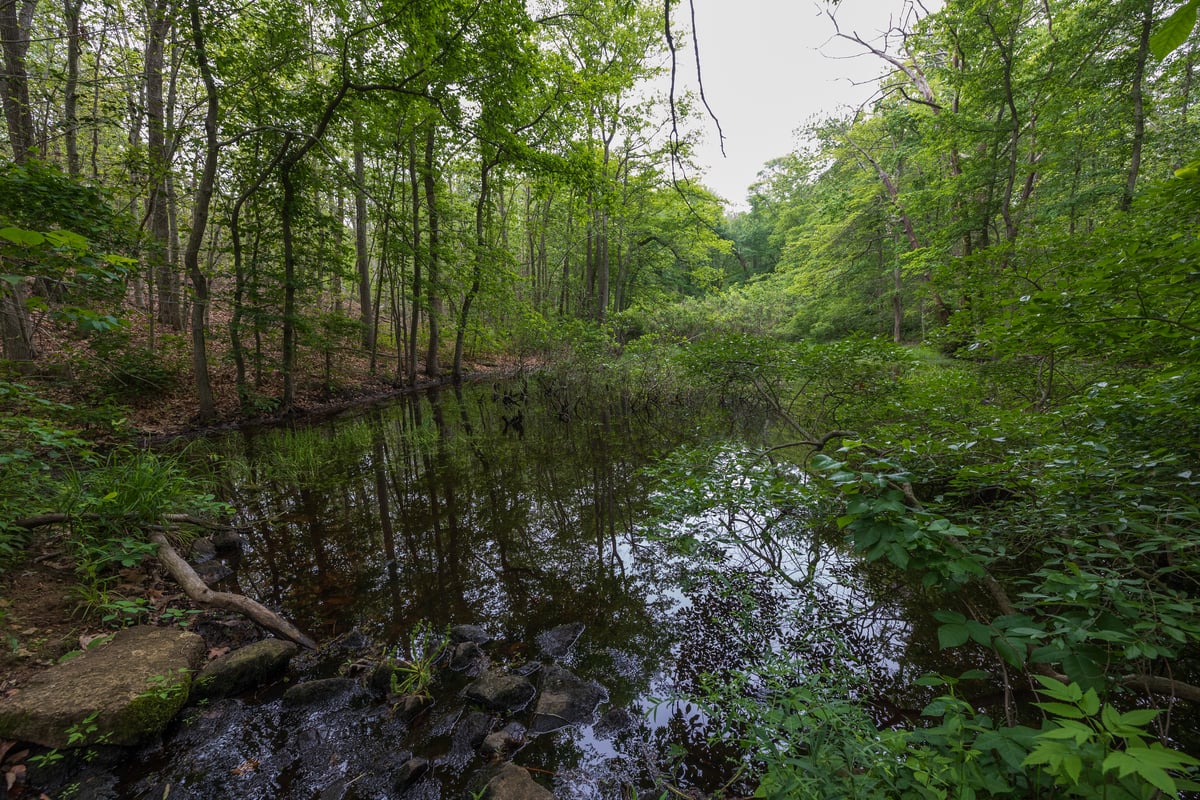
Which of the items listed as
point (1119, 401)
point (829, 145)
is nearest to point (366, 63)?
point (1119, 401)

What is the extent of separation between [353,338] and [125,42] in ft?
28.5

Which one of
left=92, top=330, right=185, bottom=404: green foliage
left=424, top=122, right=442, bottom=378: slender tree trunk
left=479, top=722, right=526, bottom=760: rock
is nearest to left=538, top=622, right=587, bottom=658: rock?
left=479, top=722, right=526, bottom=760: rock

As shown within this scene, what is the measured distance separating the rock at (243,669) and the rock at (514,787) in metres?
1.80

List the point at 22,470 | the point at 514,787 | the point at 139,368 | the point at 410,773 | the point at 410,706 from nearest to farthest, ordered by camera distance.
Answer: the point at 514,787
the point at 410,773
the point at 410,706
the point at 22,470
the point at 139,368

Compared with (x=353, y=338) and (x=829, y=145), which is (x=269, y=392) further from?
(x=829, y=145)

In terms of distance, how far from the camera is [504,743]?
2273 mm

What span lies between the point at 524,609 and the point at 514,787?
5.17 ft

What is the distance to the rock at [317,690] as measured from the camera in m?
2.51

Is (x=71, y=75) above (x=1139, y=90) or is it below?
above

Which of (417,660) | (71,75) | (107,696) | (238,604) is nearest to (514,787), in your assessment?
(417,660)

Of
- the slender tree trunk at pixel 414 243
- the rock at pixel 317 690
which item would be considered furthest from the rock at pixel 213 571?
the slender tree trunk at pixel 414 243

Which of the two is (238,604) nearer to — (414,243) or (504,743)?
(504,743)

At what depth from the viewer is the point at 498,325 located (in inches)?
610

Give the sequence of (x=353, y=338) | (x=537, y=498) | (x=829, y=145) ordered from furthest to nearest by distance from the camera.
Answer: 1. (x=829, y=145)
2. (x=353, y=338)
3. (x=537, y=498)
